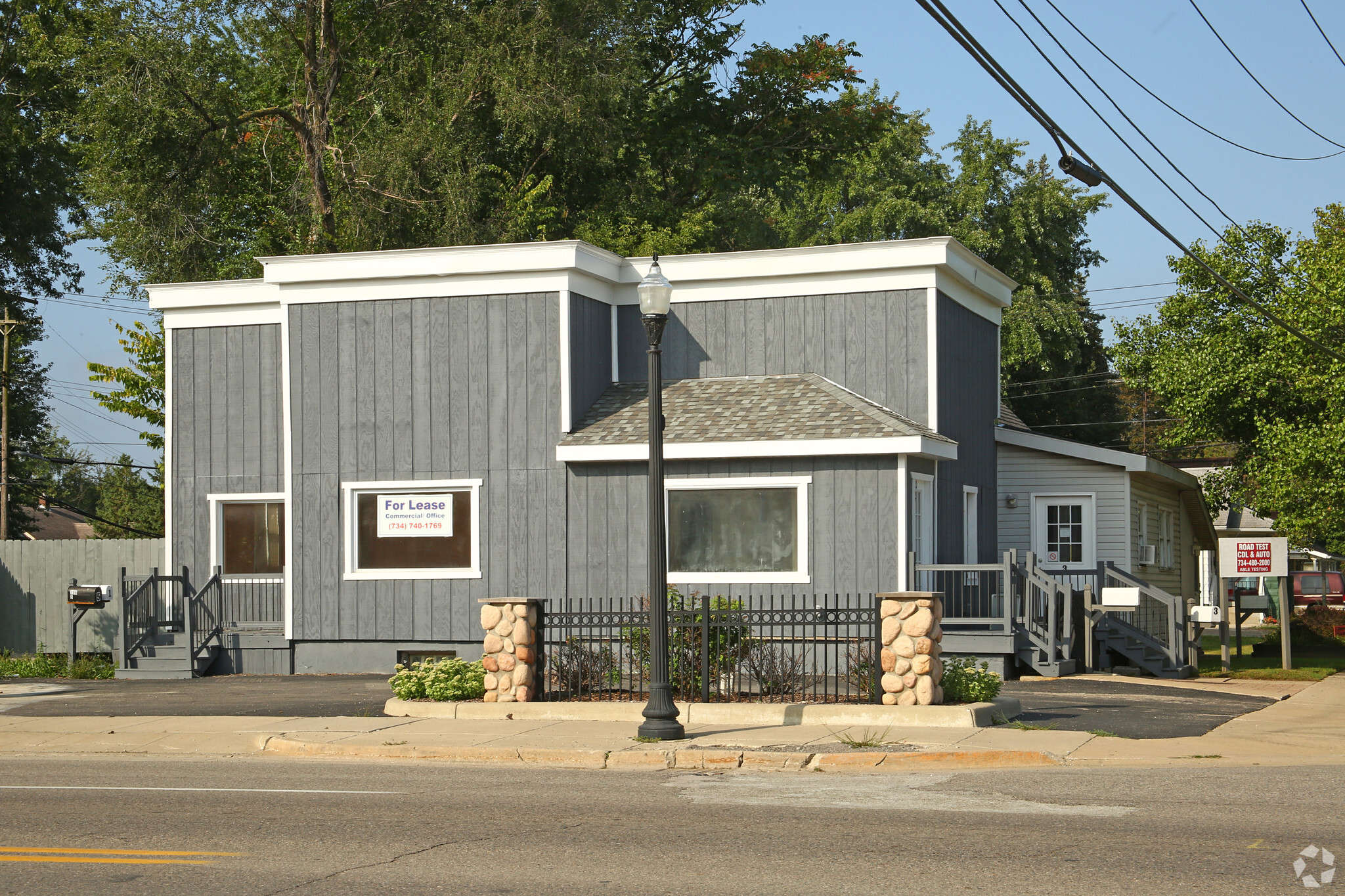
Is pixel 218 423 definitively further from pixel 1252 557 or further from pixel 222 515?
pixel 1252 557

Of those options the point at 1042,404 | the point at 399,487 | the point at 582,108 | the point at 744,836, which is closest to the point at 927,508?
the point at 399,487

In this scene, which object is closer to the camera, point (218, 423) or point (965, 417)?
point (965, 417)

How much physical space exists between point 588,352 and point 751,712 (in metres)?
7.91

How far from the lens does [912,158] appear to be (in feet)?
166

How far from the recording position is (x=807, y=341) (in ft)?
68.4

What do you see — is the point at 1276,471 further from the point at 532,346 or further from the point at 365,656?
the point at 365,656

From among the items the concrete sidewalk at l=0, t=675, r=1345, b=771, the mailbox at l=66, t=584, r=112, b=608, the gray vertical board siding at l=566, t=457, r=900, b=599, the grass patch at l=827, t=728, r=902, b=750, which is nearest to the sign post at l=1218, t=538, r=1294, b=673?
the concrete sidewalk at l=0, t=675, r=1345, b=771

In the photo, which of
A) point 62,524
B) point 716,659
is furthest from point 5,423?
point 62,524

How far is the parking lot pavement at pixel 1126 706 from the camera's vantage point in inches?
565

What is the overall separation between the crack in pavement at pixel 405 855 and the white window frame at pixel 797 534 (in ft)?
32.9

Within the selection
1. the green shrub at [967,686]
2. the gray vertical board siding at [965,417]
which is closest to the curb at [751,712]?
the green shrub at [967,686]

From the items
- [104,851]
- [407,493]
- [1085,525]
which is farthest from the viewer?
[1085,525]

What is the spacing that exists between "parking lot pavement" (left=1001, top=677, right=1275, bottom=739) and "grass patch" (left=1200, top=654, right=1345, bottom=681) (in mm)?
3874

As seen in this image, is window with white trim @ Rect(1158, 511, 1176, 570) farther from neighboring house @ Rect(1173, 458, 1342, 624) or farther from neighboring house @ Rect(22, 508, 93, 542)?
neighboring house @ Rect(22, 508, 93, 542)
